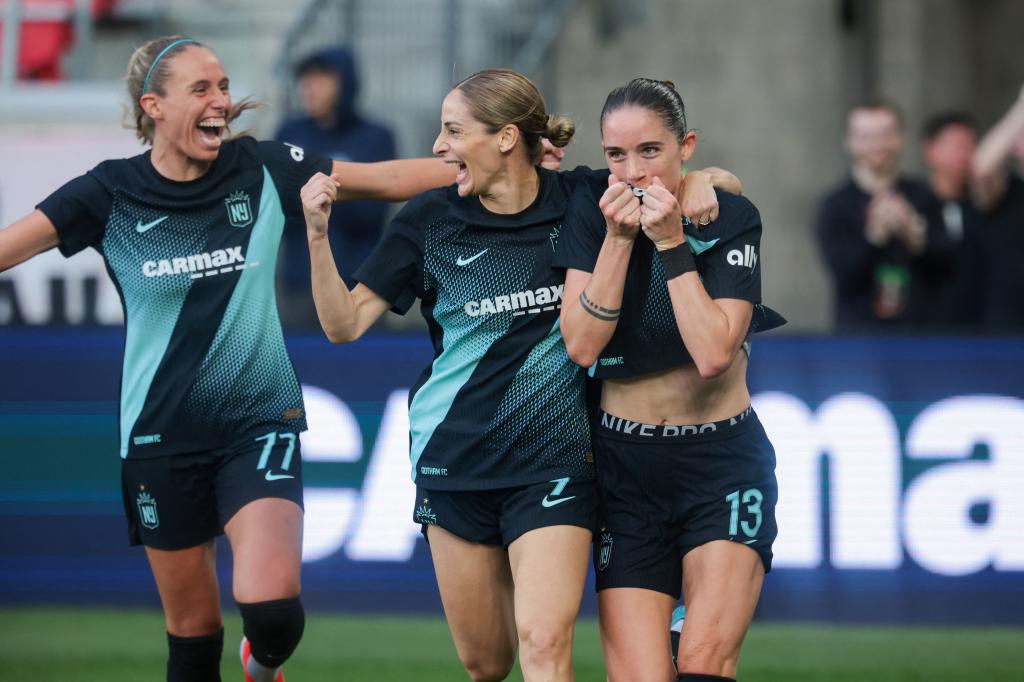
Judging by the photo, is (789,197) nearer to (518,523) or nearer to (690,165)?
(690,165)

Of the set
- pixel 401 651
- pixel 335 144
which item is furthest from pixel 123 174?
pixel 335 144

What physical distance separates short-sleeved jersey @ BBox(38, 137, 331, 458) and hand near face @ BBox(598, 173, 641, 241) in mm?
1571

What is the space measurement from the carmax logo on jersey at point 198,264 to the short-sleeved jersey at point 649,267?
1.31m

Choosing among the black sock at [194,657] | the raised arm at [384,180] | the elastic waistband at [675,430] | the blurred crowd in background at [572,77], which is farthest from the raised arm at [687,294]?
the blurred crowd in background at [572,77]

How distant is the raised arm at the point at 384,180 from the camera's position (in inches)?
227

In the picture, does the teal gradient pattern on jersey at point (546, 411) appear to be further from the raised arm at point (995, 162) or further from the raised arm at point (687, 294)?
the raised arm at point (995, 162)

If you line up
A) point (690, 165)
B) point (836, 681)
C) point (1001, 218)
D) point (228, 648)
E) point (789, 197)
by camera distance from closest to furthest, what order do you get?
point (836, 681) < point (228, 648) < point (1001, 218) < point (690, 165) < point (789, 197)

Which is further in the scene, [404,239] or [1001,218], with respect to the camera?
[1001,218]

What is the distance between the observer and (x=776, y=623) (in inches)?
320

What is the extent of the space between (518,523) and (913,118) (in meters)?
9.63

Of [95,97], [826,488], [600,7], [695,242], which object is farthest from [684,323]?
[600,7]

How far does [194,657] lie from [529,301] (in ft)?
6.15

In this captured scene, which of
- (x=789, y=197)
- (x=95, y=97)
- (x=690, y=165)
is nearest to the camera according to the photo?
(x=95, y=97)

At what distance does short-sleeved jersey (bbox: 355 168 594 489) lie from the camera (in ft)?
16.7
